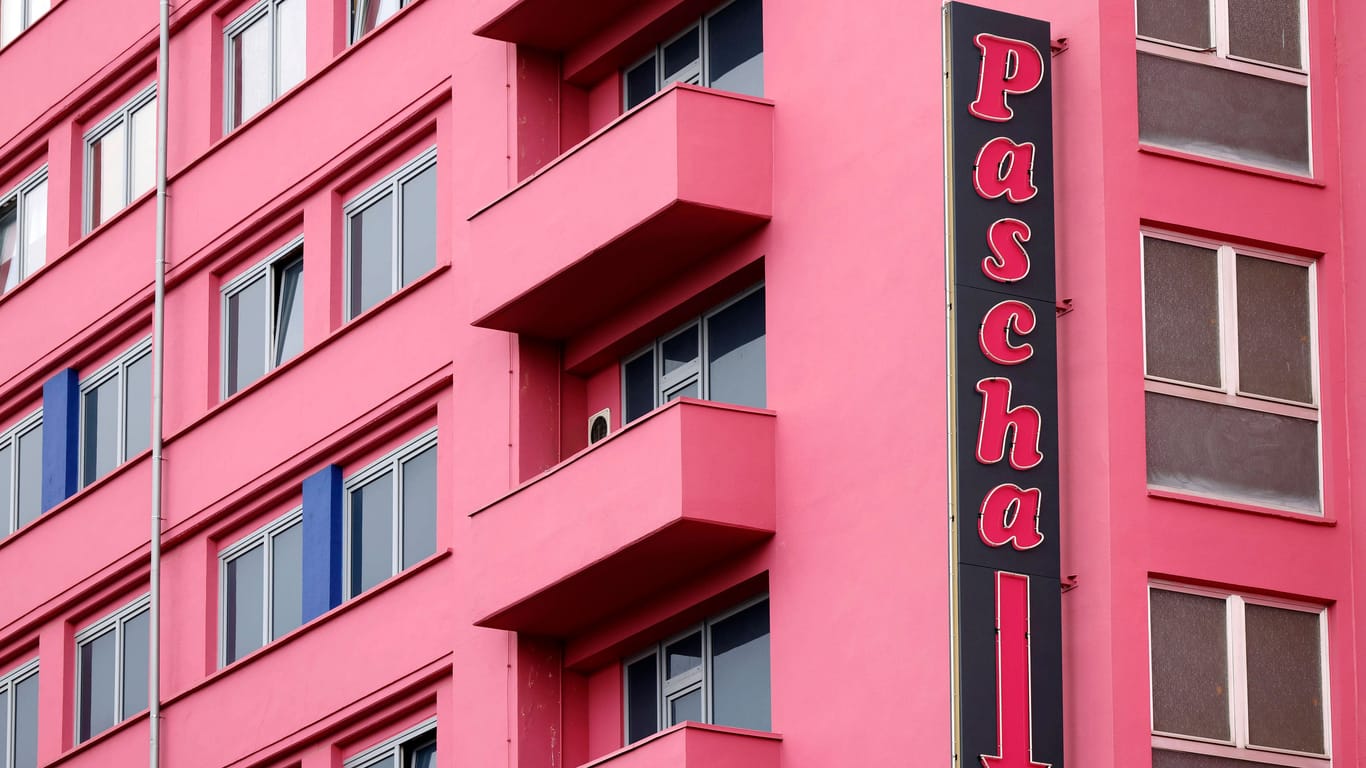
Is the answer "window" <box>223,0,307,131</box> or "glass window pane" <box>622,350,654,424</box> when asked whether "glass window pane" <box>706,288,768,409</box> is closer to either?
"glass window pane" <box>622,350,654,424</box>

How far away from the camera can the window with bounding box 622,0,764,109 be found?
33844 millimetres

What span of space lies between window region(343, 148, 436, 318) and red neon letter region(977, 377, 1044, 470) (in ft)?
38.3

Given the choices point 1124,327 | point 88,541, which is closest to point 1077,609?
point 1124,327

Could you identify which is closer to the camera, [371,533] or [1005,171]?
[1005,171]

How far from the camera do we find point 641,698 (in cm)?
3384

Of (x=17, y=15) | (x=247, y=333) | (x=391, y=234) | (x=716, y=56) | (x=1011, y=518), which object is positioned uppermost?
(x=17, y=15)

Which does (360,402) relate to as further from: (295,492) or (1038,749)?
(1038,749)

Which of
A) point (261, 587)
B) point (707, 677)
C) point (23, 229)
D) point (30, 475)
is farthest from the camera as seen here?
point (23, 229)

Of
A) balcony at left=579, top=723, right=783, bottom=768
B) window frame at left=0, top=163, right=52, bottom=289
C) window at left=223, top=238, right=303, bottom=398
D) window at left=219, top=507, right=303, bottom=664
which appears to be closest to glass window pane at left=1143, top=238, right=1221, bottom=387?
balcony at left=579, top=723, right=783, bottom=768

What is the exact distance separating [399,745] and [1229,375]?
11.9 metres

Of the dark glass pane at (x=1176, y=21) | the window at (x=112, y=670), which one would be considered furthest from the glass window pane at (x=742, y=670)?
the window at (x=112, y=670)

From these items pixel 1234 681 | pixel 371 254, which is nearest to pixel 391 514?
pixel 371 254

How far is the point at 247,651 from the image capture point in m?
40.2

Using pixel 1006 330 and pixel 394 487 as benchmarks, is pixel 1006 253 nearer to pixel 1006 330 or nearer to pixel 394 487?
pixel 1006 330
